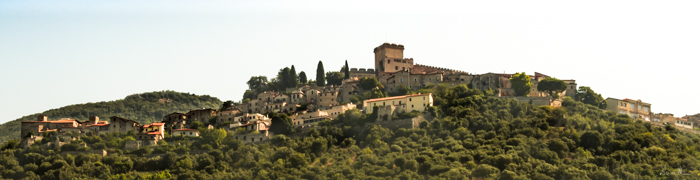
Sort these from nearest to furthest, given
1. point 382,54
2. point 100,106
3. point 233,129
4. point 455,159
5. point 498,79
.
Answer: point 455,159 → point 233,129 → point 498,79 → point 382,54 → point 100,106

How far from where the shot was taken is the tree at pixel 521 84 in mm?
72812

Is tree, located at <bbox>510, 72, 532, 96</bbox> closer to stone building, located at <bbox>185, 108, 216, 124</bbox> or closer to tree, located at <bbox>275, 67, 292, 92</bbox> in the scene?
tree, located at <bbox>275, 67, 292, 92</bbox>

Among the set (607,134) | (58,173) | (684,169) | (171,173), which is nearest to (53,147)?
(58,173)

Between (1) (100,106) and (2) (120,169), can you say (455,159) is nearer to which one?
(2) (120,169)

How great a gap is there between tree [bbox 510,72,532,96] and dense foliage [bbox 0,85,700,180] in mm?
5182

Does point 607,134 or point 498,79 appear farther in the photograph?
point 498,79

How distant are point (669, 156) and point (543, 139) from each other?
8796 millimetres

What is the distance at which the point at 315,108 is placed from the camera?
242 ft

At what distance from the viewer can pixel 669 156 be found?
2336 inches

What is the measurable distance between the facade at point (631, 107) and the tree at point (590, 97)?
709 millimetres

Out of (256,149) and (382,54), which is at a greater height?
(382,54)

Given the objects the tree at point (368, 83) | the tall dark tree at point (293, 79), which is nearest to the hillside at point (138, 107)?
the tall dark tree at point (293, 79)

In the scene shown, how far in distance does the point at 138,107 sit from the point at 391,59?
123ft

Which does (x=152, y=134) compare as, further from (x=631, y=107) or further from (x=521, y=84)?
(x=631, y=107)
